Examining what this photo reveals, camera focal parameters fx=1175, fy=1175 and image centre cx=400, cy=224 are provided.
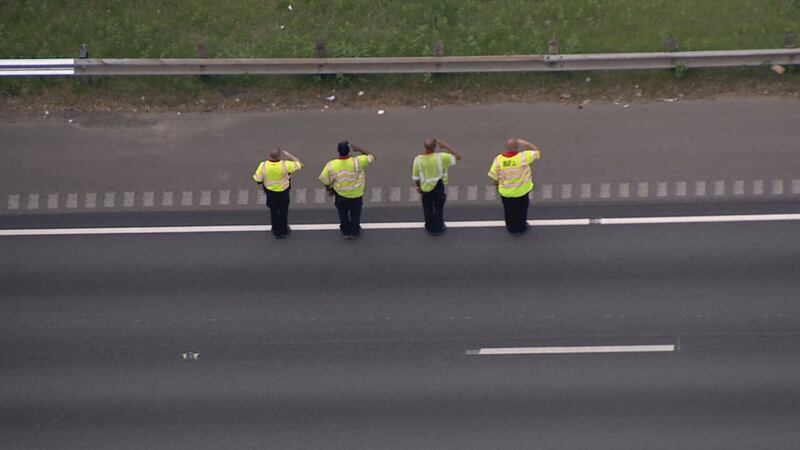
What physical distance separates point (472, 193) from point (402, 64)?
2628 millimetres

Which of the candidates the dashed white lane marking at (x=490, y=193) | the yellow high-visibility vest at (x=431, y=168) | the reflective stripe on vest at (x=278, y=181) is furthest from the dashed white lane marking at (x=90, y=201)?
the dashed white lane marking at (x=490, y=193)

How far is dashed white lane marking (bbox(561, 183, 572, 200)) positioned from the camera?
17594 millimetres

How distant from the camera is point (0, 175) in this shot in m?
18.4

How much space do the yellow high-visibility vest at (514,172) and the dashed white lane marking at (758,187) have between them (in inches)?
145

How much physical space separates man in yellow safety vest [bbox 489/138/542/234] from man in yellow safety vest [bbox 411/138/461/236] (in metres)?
0.66

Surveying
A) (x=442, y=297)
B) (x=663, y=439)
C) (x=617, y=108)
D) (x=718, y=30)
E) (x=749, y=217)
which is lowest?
(x=663, y=439)

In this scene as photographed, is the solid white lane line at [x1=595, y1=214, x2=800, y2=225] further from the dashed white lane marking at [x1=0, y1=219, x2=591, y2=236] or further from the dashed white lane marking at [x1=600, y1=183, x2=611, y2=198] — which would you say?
the dashed white lane marking at [x1=0, y1=219, x2=591, y2=236]

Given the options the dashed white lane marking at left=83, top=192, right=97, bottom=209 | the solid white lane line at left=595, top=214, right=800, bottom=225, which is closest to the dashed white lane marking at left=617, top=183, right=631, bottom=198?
the solid white lane line at left=595, top=214, right=800, bottom=225

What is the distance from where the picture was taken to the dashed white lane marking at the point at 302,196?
58.6 ft

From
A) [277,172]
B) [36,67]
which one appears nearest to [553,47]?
[277,172]

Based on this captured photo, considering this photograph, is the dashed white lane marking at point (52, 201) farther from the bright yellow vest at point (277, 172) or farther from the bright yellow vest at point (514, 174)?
the bright yellow vest at point (514, 174)

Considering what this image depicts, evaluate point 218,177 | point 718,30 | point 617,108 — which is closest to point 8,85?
point 218,177

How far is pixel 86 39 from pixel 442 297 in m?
8.11

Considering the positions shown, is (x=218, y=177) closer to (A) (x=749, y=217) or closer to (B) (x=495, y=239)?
(B) (x=495, y=239)
